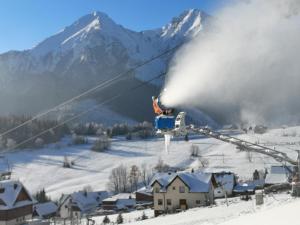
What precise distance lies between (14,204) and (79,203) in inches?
1813

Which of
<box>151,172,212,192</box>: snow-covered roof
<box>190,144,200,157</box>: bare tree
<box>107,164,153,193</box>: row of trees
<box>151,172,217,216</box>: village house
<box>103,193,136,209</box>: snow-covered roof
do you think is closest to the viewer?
<box>151,172,217,216</box>: village house

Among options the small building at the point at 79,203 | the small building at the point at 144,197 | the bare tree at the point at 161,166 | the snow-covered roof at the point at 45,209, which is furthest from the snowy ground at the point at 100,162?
the small building at the point at 144,197

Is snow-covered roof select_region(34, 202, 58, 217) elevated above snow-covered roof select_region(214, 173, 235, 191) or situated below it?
below

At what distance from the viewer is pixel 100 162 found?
6919 inches

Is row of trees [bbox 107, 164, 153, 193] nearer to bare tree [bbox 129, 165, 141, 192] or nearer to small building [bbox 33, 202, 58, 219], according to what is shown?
bare tree [bbox 129, 165, 141, 192]

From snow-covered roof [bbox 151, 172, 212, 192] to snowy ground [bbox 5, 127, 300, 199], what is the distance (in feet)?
206

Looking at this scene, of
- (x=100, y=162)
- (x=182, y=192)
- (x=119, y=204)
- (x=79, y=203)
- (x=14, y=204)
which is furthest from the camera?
(x=100, y=162)

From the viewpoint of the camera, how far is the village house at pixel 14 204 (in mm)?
54922

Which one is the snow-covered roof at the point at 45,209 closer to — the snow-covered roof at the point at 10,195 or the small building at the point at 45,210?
the small building at the point at 45,210

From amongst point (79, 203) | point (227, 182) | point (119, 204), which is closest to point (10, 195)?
point (119, 204)


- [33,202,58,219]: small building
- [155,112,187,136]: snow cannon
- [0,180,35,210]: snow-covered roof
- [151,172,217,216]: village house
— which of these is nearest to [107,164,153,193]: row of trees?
[33,202,58,219]: small building

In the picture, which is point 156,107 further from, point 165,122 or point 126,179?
point 126,179

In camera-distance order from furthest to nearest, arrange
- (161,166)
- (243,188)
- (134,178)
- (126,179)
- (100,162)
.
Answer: (100,162)
(161,166)
(126,179)
(134,178)
(243,188)

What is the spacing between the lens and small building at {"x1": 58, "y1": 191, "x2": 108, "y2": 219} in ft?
315
